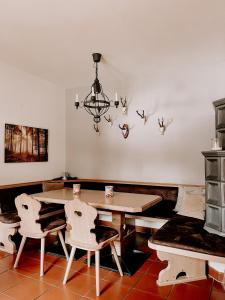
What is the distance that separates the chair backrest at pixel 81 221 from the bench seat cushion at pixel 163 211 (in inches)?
56.3

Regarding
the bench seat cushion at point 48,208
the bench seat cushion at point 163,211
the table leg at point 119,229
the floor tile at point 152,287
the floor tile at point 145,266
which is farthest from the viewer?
the bench seat cushion at point 48,208

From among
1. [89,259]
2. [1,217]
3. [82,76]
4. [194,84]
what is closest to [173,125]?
[194,84]

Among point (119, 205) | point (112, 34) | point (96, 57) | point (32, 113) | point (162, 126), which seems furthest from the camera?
point (32, 113)

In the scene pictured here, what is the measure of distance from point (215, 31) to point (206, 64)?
3.46 feet

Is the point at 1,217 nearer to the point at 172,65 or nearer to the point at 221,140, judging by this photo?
the point at 221,140

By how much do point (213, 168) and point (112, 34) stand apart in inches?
80.7

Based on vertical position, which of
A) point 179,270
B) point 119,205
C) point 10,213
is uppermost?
point 119,205

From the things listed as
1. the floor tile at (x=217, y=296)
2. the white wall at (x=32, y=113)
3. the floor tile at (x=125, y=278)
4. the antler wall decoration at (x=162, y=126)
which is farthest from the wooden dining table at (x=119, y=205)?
the antler wall decoration at (x=162, y=126)

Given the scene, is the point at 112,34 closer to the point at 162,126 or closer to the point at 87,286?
the point at 162,126

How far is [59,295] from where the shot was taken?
2215 mm

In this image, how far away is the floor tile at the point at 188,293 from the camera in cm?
219

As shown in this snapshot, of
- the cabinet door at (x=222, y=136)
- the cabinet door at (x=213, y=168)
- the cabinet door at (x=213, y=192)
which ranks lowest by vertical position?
the cabinet door at (x=213, y=192)

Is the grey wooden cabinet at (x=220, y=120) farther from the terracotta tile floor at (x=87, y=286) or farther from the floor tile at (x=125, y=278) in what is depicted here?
the floor tile at (x=125, y=278)

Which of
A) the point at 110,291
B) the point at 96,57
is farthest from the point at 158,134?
the point at 110,291
